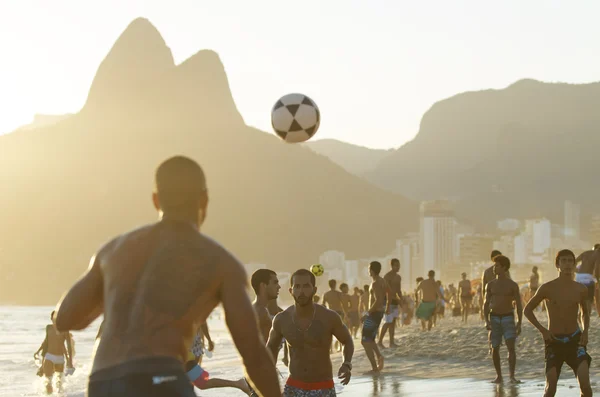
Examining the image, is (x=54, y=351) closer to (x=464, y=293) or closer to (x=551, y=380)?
(x=551, y=380)

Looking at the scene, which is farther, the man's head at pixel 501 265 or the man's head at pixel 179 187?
the man's head at pixel 501 265

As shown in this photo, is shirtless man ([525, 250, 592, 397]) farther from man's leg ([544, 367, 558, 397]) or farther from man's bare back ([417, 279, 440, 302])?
man's bare back ([417, 279, 440, 302])

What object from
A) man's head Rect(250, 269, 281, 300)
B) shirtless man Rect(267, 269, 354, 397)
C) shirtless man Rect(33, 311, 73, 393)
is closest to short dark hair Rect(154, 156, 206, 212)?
shirtless man Rect(267, 269, 354, 397)

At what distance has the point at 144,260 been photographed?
3777mm

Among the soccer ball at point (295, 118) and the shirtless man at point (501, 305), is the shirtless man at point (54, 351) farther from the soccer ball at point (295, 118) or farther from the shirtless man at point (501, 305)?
the shirtless man at point (501, 305)

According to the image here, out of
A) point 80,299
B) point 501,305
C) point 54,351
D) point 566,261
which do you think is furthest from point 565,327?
point 54,351

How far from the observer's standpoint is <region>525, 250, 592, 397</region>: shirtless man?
31.8 ft

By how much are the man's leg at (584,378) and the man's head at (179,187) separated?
261 inches

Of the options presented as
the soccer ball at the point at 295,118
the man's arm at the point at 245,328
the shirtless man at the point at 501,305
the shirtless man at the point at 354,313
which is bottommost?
the shirtless man at the point at 354,313

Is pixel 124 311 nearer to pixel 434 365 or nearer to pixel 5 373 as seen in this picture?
pixel 434 365

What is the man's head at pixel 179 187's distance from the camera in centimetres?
396

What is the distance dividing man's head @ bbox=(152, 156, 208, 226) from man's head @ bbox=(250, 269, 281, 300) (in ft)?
17.7

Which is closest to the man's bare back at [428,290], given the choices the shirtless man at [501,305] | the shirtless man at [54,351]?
the shirtless man at [54,351]

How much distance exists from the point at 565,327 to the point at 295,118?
17.4 ft
